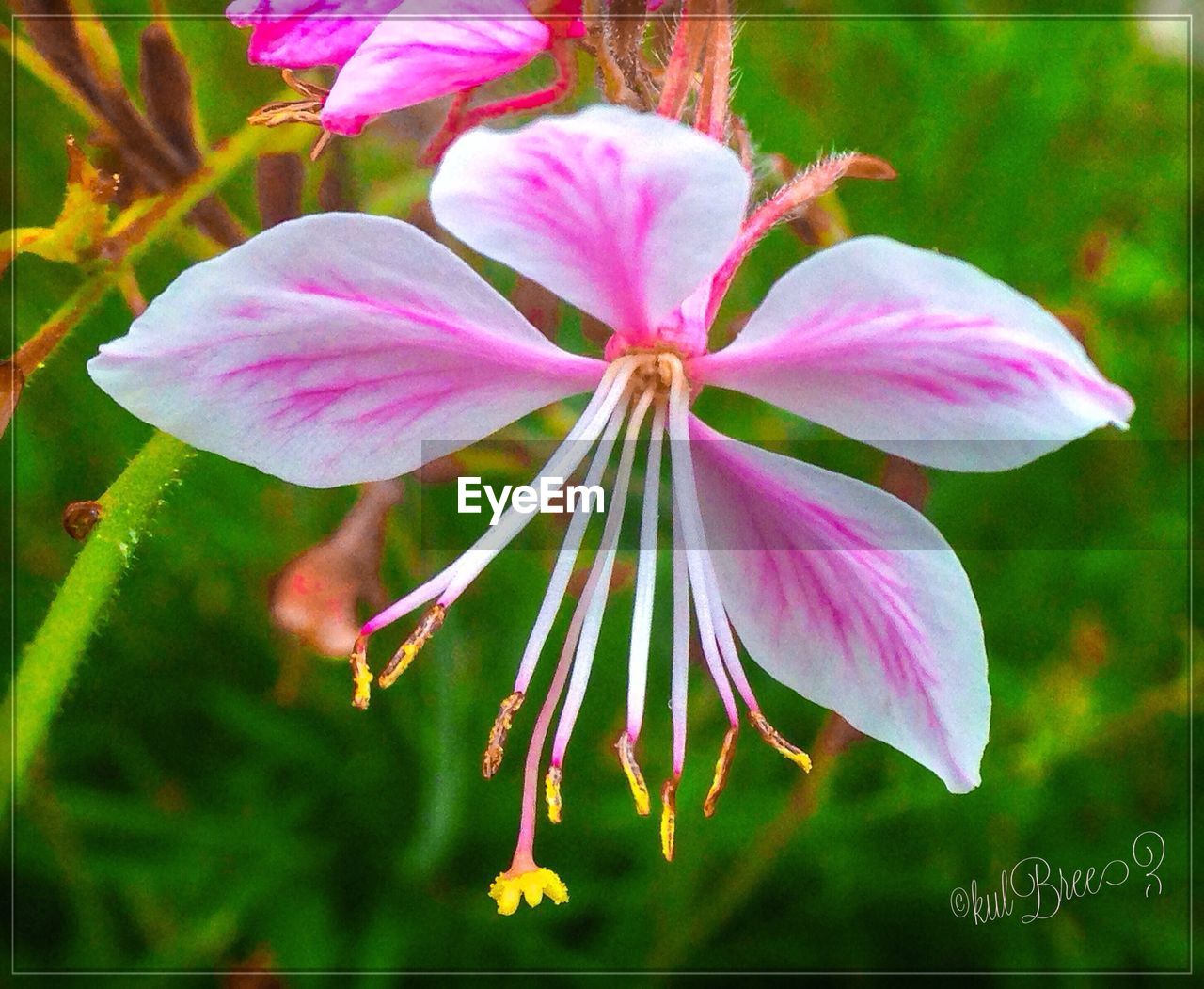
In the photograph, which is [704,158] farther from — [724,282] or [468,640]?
[468,640]

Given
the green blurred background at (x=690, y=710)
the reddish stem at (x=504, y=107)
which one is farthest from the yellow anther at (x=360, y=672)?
the green blurred background at (x=690, y=710)

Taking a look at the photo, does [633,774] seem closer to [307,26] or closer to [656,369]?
[656,369]

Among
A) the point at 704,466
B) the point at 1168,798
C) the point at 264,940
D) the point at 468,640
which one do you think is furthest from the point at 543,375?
the point at 1168,798

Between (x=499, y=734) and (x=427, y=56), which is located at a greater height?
(x=427, y=56)
